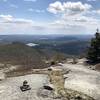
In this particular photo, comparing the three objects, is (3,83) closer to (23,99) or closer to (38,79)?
(38,79)

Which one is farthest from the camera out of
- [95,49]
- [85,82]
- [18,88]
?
[95,49]

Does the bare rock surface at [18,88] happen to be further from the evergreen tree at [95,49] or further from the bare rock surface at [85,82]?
the evergreen tree at [95,49]

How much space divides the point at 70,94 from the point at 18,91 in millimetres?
7893

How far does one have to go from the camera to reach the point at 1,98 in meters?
32.1

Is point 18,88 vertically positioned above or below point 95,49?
below

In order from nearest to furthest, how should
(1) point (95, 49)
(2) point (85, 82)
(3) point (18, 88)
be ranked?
1. (3) point (18, 88)
2. (2) point (85, 82)
3. (1) point (95, 49)

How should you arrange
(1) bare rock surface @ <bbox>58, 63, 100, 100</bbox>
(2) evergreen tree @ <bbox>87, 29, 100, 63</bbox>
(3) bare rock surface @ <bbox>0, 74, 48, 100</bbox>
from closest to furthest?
1. (3) bare rock surface @ <bbox>0, 74, 48, 100</bbox>
2. (1) bare rock surface @ <bbox>58, 63, 100, 100</bbox>
3. (2) evergreen tree @ <bbox>87, 29, 100, 63</bbox>

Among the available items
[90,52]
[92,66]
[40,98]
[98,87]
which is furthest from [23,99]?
[90,52]

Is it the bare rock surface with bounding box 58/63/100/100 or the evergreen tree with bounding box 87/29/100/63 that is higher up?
the evergreen tree with bounding box 87/29/100/63

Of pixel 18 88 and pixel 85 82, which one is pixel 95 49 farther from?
pixel 18 88

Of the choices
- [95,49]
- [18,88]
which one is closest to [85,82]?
[18,88]

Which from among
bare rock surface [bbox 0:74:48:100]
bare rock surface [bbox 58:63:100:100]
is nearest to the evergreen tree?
bare rock surface [bbox 58:63:100:100]

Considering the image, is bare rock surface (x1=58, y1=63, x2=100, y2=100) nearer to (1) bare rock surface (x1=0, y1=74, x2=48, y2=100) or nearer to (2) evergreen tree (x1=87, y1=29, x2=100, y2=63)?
(1) bare rock surface (x1=0, y1=74, x2=48, y2=100)

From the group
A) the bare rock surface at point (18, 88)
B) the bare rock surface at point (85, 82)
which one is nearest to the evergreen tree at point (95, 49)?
the bare rock surface at point (85, 82)
